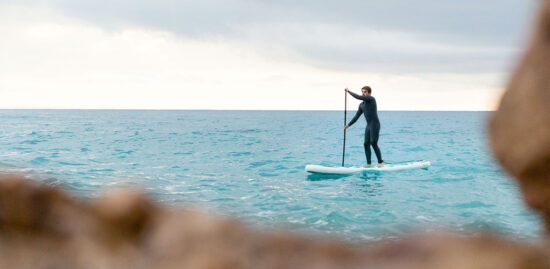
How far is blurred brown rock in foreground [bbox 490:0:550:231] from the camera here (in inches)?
31.0

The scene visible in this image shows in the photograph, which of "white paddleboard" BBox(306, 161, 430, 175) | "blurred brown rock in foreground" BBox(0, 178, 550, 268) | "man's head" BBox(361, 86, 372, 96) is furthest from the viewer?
"white paddleboard" BBox(306, 161, 430, 175)

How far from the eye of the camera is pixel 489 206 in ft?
40.3

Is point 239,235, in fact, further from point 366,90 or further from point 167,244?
point 366,90

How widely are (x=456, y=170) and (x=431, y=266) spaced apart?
22.8 metres

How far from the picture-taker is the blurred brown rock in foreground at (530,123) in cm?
79

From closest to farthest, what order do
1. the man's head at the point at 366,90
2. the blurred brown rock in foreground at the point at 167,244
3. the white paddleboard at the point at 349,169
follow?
the blurred brown rock in foreground at the point at 167,244 < the man's head at the point at 366,90 < the white paddleboard at the point at 349,169

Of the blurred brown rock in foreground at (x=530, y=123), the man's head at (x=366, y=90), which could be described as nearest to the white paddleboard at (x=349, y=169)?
the man's head at (x=366, y=90)

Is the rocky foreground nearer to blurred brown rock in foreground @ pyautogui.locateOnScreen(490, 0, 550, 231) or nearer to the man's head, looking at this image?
blurred brown rock in foreground @ pyautogui.locateOnScreen(490, 0, 550, 231)

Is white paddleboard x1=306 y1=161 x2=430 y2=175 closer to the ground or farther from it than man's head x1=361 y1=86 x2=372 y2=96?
closer to the ground

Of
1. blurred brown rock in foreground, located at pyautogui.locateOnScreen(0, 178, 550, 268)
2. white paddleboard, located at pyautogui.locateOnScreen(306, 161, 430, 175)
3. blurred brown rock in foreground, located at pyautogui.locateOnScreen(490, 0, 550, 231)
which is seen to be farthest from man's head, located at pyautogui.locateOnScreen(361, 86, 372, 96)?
blurred brown rock in foreground, located at pyautogui.locateOnScreen(0, 178, 550, 268)

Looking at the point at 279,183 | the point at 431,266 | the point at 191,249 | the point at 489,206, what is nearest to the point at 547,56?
the point at 431,266

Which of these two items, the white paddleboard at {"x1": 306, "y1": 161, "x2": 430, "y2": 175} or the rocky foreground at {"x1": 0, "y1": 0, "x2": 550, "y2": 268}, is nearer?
the rocky foreground at {"x1": 0, "y1": 0, "x2": 550, "y2": 268}

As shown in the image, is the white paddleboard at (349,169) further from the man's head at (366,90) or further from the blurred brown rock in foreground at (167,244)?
the blurred brown rock in foreground at (167,244)

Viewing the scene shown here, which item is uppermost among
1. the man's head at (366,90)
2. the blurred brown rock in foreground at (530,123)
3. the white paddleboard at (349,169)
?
the man's head at (366,90)
